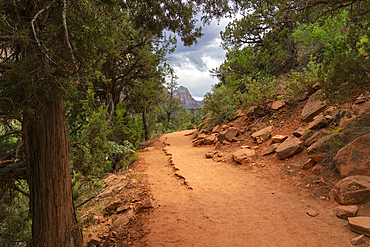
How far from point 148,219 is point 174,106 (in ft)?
76.6

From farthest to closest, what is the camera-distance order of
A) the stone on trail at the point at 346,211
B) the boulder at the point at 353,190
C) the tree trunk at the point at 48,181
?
the boulder at the point at 353,190 < the stone on trail at the point at 346,211 < the tree trunk at the point at 48,181

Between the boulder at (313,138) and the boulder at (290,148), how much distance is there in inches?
6.7

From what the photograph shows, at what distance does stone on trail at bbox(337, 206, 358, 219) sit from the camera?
10.9ft

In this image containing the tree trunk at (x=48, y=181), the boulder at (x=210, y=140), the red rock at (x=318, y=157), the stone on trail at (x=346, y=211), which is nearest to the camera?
the tree trunk at (x=48, y=181)

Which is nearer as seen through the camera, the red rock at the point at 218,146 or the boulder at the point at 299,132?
the boulder at the point at 299,132

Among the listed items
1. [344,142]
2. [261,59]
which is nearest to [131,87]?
[261,59]

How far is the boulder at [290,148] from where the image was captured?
605 cm

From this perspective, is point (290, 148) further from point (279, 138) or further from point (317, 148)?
point (279, 138)

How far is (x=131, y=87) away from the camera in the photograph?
12984mm

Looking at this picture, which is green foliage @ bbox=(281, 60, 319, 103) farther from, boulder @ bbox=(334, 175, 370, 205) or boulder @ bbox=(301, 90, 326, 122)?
boulder @ bbox=(334, 175, 370, 205)

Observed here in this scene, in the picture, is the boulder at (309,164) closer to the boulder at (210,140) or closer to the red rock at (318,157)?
the red rock at (318,157)

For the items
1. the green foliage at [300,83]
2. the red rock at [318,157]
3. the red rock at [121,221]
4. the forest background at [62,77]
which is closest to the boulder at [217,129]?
the green foliage at [300,83]

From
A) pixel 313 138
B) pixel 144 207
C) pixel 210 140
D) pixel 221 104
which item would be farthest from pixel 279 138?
pixel 221 104

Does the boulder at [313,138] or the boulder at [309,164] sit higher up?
the boulder at [313,138]
